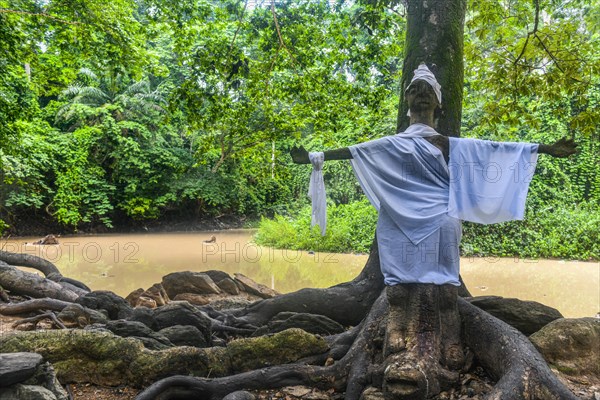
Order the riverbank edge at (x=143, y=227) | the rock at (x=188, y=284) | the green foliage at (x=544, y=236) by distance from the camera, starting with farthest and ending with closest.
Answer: the riverbank edge at (x=143, y=227), the green foliage at (x=544, y=236), the rock at (x=188, y=284)

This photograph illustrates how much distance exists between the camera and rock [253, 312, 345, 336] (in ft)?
14.8

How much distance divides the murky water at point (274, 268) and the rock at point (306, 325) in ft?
16.5

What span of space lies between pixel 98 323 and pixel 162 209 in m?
19.6

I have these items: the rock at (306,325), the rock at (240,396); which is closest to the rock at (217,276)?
the rock at (306,325)

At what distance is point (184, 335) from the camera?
421 centimetres

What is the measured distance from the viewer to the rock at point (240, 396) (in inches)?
118

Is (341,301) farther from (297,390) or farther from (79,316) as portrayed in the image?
(79,316)

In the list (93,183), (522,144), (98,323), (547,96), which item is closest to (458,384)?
(522,144)

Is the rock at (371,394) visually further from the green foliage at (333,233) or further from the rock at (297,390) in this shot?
the green foliage at (333,233)

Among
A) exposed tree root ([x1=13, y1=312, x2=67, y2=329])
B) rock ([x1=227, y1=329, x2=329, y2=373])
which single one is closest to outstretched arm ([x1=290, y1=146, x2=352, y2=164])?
rock ([x1=227, y1=329, x2=329, y2=373])

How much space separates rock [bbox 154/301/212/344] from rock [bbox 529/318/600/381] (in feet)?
10.0

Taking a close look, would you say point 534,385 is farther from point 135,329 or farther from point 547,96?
point 547,96

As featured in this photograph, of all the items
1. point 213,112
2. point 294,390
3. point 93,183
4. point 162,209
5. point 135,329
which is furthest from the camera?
point 162,209

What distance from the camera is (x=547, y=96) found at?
6535 mm
